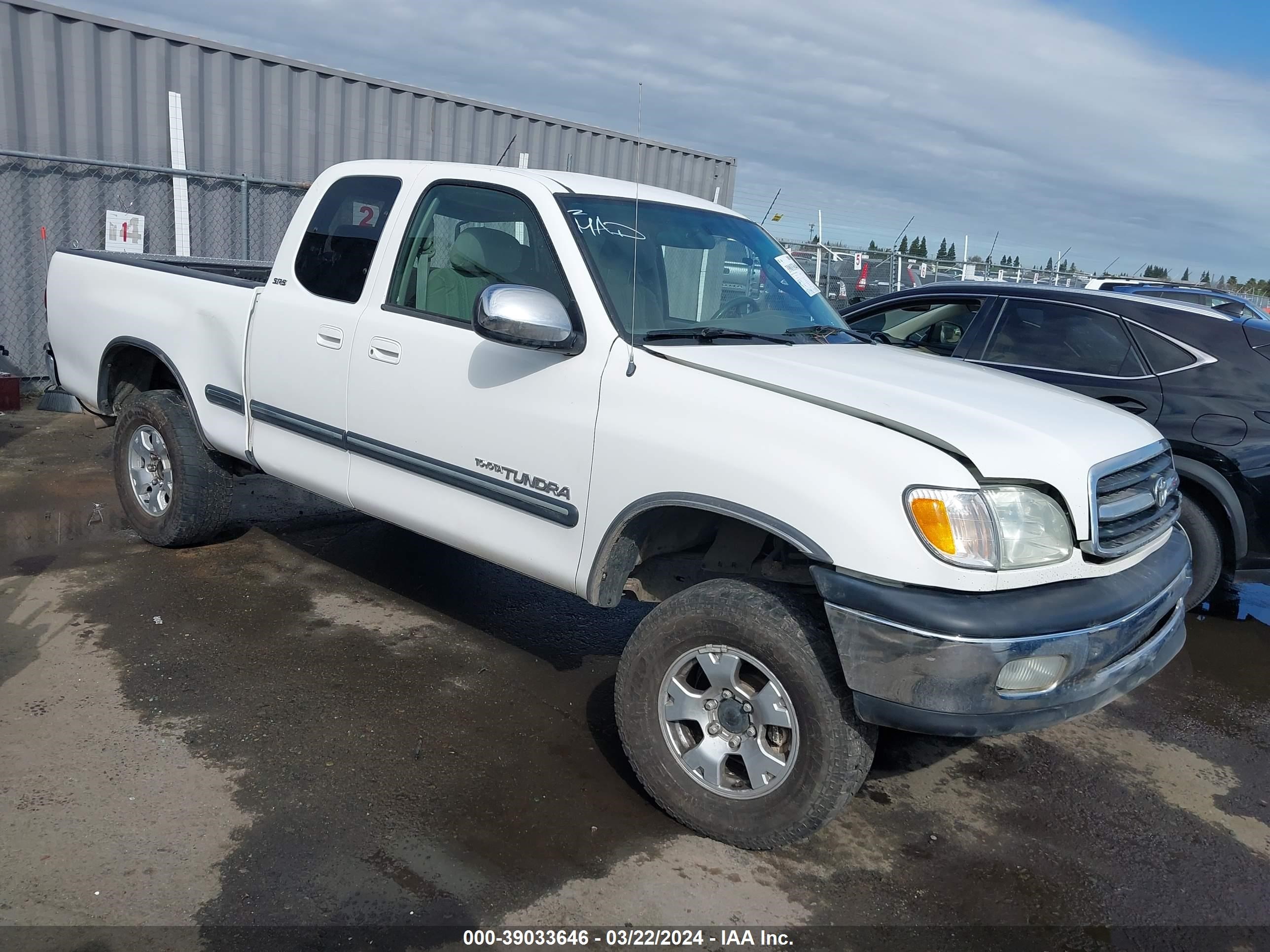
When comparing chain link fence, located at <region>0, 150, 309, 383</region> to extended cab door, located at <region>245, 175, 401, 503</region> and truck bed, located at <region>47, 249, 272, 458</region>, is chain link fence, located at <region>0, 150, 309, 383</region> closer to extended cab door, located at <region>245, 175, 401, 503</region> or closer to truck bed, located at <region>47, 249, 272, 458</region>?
truck bed, located at <region>47, 249, 272, 458</region>

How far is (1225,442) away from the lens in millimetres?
5391

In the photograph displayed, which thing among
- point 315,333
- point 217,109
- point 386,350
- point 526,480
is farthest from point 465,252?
point 217,109

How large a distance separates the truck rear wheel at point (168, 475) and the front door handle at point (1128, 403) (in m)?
4.92

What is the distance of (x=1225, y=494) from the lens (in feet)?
17.7

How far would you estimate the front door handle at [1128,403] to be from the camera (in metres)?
5.63

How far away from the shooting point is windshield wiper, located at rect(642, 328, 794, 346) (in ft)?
11.8

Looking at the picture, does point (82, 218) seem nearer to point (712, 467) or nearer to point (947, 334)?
point (947, 334)

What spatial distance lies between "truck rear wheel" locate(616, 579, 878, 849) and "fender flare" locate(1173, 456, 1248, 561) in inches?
131

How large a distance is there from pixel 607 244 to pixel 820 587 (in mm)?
1653

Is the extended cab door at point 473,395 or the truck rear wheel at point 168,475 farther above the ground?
the extended cab door at point 473,395

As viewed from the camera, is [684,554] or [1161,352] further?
[1161,352]

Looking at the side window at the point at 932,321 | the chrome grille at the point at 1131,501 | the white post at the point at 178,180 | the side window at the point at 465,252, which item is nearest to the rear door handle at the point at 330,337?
the side window at the point at 465,252

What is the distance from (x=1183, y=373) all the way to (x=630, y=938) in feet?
14.8

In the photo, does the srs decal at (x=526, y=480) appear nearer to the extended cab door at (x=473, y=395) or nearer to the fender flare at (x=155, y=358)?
the extended cab door at (x=473, y=395)
